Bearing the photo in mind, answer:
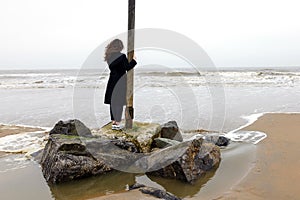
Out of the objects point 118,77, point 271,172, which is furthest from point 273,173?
point 118,77

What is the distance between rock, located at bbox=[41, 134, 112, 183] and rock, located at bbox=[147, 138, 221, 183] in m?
0.98

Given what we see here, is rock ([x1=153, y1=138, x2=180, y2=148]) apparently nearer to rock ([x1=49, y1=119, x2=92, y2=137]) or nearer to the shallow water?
the shallow water

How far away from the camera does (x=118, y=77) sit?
239 inches


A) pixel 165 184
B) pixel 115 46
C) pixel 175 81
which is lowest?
pixel 165 184

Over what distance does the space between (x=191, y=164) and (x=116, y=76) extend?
254 cm

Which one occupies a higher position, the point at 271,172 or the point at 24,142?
the point at 271,172

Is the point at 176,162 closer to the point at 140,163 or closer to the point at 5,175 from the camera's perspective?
the point at 140,163

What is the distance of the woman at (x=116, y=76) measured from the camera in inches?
233

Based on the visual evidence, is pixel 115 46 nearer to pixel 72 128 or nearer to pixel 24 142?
pixel 72 128

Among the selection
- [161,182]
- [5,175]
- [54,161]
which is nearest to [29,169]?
[5,175]

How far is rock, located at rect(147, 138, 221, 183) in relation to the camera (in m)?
4.49

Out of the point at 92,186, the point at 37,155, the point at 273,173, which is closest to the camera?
the point at 92,186

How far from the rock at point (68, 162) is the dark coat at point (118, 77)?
1.43 meters

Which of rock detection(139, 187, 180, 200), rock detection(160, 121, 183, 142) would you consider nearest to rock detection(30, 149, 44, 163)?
rock detection(160, 121, 183, 142)
